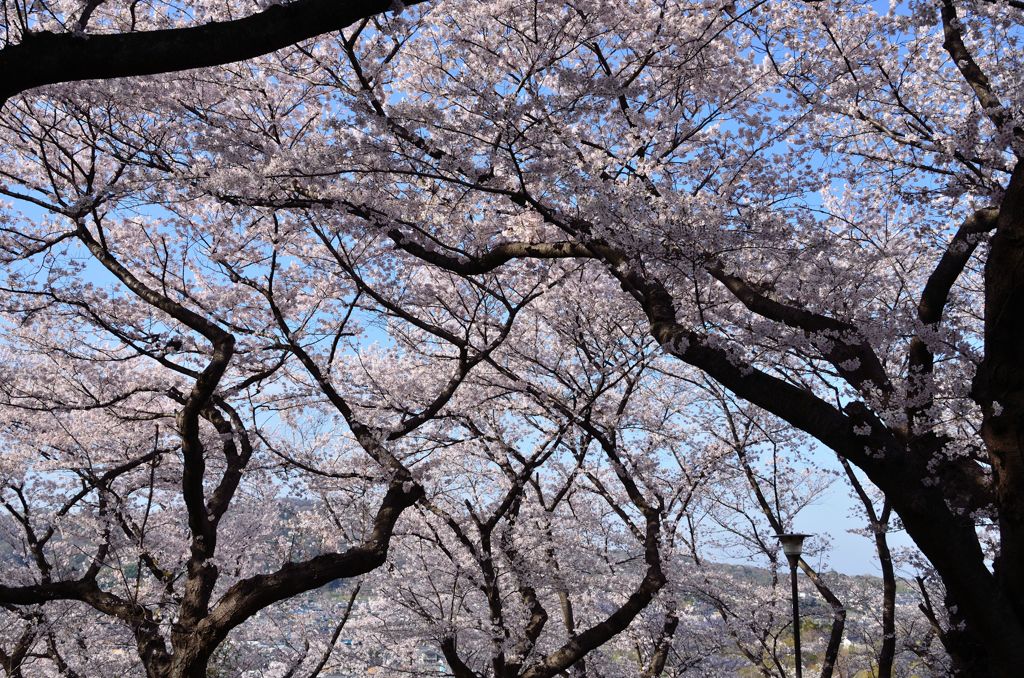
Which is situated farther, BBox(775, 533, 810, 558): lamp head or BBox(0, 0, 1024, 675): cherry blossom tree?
BBox(775, 533, 810, 558): lamp head

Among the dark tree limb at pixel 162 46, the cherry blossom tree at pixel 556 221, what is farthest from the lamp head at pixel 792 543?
the dark tree limb at pixel 162 46

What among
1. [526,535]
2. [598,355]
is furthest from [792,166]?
[526,535]

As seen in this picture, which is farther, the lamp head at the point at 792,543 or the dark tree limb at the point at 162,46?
the lamp head at the point at 792,543

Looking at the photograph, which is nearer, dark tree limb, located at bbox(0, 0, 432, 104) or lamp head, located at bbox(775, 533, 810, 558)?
dark tree limb, located at bbox(0, 0, 432, 104)

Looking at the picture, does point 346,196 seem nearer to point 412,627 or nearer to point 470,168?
point 470,168

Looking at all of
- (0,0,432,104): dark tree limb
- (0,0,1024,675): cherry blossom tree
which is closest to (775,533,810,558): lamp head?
(0,0,1024,675): cherry blossom tree

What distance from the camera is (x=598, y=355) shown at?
10422 mm

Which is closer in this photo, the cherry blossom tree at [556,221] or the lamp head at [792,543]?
the cherry blossom tree at [556,221]

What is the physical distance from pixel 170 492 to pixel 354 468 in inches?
176

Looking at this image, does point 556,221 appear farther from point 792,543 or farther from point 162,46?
point 792,543

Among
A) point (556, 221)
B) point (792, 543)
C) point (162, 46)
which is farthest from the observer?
point (792, 543)

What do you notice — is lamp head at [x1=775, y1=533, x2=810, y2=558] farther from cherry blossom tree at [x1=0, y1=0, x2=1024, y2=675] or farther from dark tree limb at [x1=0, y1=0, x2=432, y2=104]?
dark tree limb at [x1=0, y1=0, x2=432, y2=104]

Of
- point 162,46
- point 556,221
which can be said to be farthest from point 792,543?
point 162,46

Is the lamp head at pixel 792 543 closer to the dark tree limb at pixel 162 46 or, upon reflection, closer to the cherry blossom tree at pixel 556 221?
the cherry blossom tree at pixel 556 221
